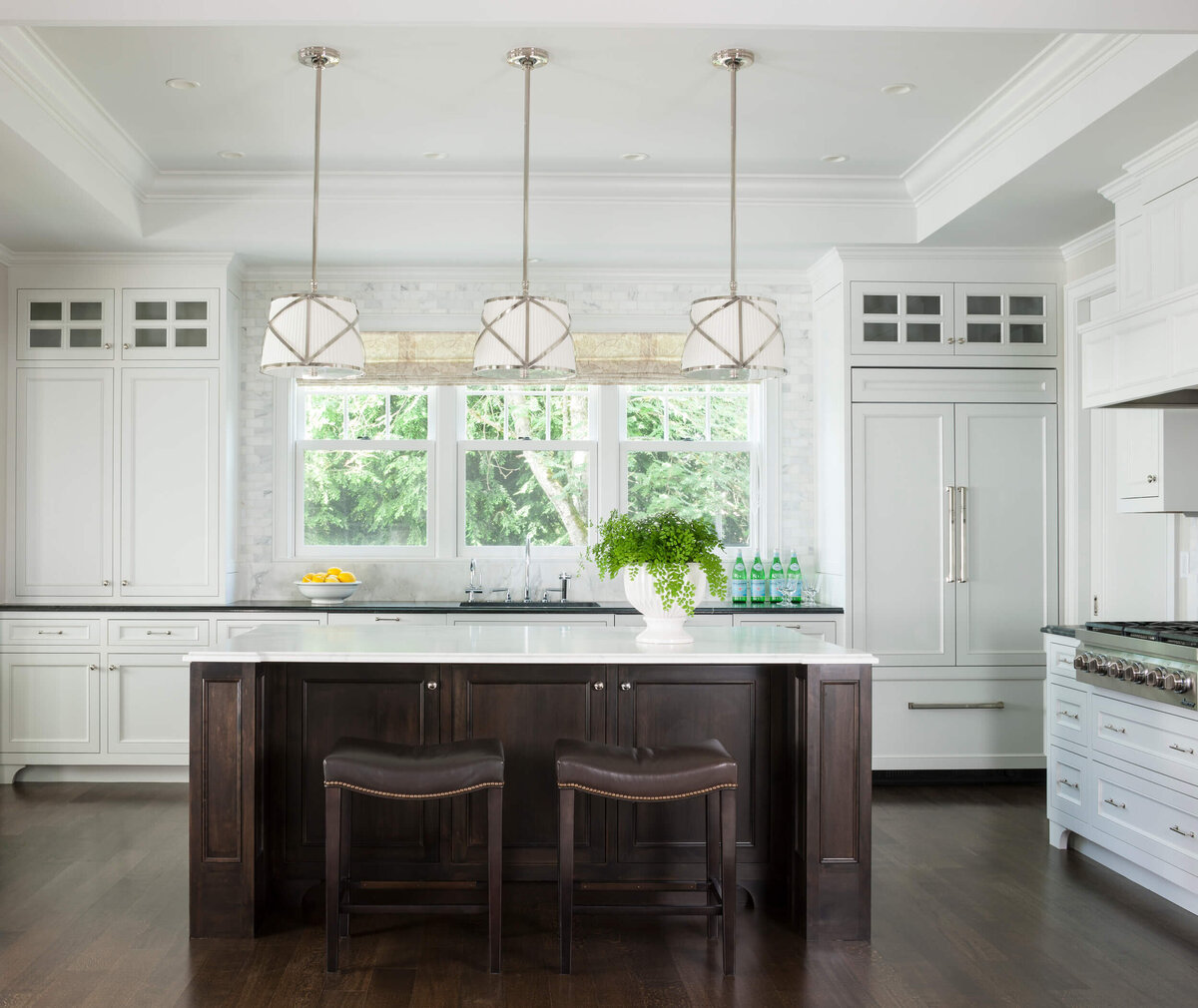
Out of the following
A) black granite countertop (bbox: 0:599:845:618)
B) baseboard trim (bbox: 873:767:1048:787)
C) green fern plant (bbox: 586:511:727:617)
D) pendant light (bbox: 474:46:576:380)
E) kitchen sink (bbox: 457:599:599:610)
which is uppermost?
pendant light (bbox: 474:46:576:380)

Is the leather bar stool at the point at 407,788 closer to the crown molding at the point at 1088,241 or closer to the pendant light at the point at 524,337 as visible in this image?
the pendant light at the point at 524,337

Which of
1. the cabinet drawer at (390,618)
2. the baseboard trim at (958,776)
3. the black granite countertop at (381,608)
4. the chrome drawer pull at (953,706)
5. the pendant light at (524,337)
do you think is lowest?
the baseboard trim at (958,776)

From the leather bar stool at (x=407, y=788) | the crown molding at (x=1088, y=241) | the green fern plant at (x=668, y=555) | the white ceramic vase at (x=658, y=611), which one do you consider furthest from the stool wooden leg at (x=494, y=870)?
the crown molding at (x=1088, y=241)

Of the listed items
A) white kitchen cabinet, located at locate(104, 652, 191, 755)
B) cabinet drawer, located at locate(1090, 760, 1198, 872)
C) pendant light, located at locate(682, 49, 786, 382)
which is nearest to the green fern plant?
pendant light, located at locate(682, 49, 786, 382)

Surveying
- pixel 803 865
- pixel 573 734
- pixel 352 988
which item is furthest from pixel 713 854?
pixel 352 988

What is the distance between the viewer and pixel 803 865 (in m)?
3.33

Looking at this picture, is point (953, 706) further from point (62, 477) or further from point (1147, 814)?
point (62, 477)

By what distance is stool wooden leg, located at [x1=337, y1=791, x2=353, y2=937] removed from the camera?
10.7 feet

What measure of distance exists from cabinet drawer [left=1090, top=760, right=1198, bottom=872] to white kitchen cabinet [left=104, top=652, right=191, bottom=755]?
14.0ft

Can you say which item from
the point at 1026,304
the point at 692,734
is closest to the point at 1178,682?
the point at 692,734

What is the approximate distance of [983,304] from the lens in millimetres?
5488

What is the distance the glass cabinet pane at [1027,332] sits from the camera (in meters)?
5.48

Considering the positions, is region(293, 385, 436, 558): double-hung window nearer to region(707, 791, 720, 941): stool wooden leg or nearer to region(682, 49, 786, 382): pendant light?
region(682, 49, 786, 382): pendant light

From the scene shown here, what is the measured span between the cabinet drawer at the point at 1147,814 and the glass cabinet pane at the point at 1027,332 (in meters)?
2.36
